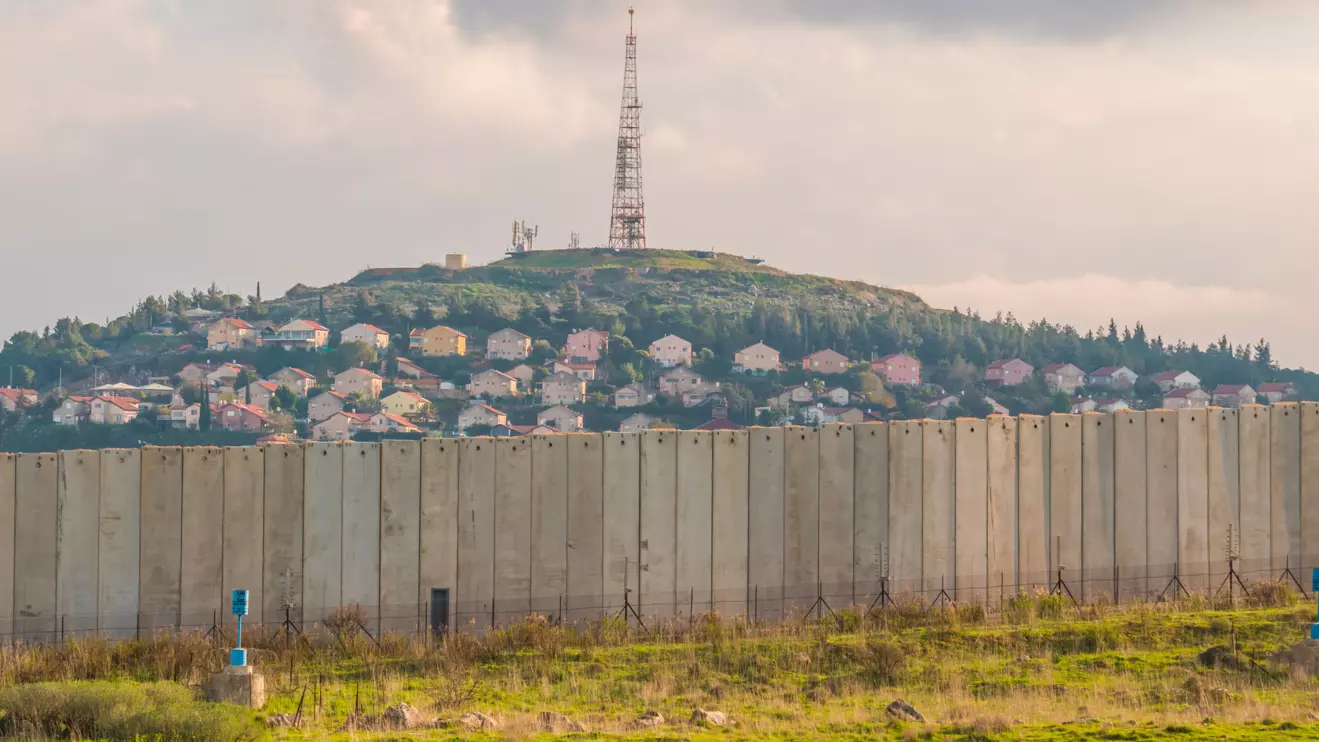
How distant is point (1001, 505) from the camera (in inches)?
870

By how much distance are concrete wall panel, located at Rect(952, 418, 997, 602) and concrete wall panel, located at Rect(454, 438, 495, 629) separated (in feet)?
18.4

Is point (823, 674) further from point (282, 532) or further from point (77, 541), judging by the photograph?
point (77, 541)

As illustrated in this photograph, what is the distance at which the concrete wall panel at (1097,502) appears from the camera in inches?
887

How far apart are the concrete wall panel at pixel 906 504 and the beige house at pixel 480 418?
567 ft

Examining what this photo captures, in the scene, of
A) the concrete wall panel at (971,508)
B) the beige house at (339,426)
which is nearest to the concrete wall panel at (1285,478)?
the concrete wall panel at (971,508)

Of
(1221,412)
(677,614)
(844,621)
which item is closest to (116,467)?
Result: (677,614)

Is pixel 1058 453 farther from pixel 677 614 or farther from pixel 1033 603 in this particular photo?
pixel 677 614

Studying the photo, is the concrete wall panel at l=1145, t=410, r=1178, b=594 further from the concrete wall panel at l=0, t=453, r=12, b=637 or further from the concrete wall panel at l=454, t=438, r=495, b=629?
the concrete wall panel at l=0, t=453, r=12, b=637

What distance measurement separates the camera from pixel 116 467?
20.6 meters

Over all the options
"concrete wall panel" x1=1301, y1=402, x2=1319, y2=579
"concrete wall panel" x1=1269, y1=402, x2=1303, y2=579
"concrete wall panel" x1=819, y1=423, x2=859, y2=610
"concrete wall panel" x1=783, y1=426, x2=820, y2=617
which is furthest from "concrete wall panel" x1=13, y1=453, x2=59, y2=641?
"concrete wall panel" x1=1301, y1=402, x2=1319, y2=579

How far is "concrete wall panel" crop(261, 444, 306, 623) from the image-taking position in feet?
67.3

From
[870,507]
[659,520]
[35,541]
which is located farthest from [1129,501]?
A: [35,541]

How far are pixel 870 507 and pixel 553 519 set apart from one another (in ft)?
12.5

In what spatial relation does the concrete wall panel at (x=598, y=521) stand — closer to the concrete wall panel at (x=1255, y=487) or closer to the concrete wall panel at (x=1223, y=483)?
the concrete wall panel at (x=1223, y=483)
